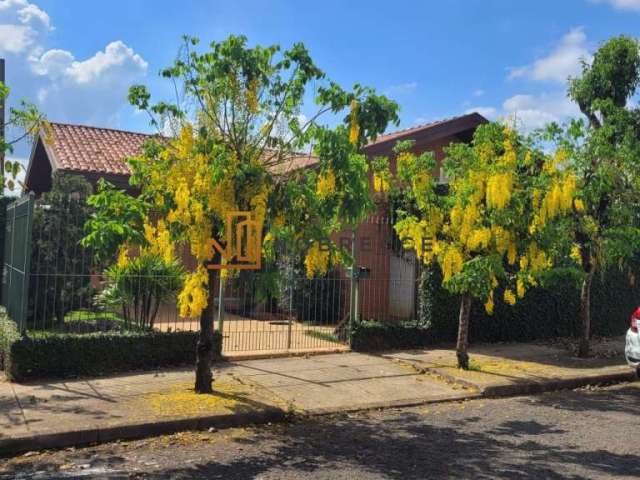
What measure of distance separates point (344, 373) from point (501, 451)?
11.7 ft

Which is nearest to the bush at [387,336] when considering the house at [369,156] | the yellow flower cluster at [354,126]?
the house at [369,156]

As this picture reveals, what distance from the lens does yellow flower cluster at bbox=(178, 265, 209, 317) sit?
6574mm

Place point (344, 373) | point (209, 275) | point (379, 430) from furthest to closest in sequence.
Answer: point (344, 373) → point (209, 275) → point (379, 430)

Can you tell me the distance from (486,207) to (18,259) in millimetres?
6706

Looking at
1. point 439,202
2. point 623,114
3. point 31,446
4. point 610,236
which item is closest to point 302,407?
point 31,446

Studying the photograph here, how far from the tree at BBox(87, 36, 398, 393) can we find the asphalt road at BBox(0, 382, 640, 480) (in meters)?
1.52

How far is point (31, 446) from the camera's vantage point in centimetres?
571

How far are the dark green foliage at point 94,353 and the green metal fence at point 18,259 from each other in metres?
0.36

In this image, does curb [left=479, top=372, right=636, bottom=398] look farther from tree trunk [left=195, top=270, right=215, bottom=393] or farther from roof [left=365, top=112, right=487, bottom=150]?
roof [left=365, top=112, right=487, bottom=150]

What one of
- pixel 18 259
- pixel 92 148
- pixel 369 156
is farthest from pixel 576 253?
pixel 92 148

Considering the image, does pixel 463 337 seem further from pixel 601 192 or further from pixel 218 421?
pixel 218 421

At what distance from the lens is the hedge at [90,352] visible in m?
7.92

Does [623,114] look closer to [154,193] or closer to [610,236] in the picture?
[610,236]

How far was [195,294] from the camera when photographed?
6586 millimetres
